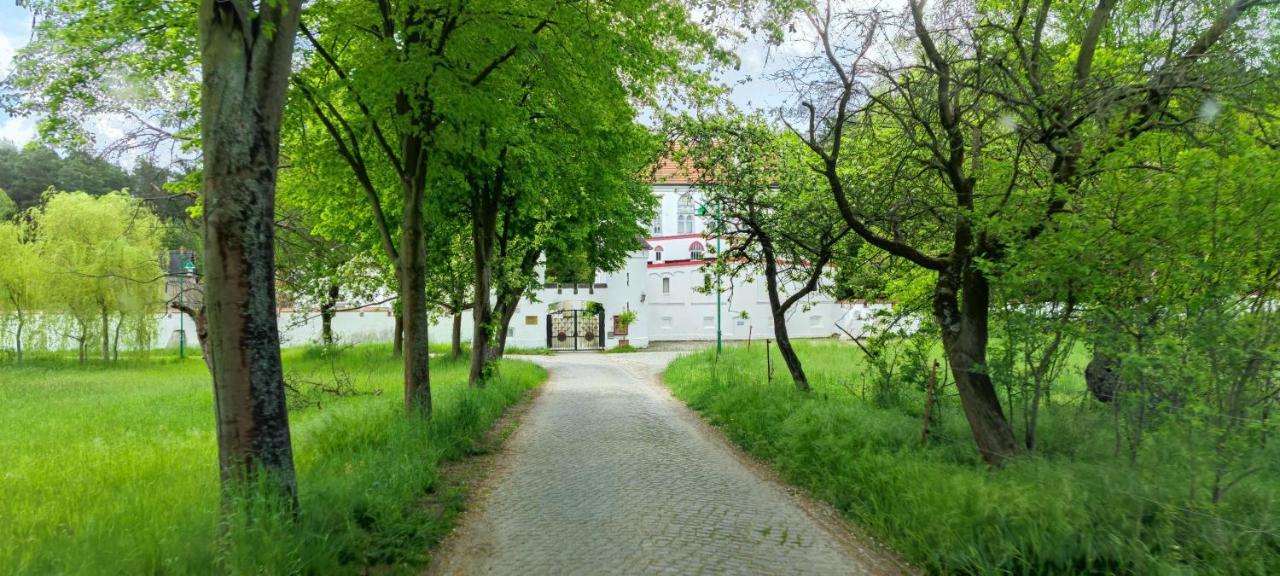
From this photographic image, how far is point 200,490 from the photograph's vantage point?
214 inches

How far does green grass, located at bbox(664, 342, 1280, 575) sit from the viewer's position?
3768mm

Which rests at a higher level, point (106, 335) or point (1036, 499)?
point (106, 335)

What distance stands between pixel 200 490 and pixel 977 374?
7.36 m

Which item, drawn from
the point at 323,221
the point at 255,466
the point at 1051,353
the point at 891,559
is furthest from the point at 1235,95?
the point at 323,221

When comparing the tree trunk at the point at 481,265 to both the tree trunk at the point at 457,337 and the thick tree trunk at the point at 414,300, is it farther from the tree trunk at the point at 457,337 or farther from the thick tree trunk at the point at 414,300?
the tree trunk at the point at 457,337

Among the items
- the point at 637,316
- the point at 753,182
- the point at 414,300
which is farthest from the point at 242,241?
the point at 637,316

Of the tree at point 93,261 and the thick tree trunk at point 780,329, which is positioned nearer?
the thick tree trunk at point 780,329

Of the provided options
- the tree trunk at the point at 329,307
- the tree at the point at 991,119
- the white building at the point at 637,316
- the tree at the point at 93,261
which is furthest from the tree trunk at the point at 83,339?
the tree at the point at 991,119

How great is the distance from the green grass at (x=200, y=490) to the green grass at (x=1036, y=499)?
3780 millimetres

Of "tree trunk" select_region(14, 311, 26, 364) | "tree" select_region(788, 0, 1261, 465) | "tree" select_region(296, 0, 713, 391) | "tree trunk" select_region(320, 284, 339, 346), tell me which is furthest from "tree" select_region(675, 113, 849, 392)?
"tree trunk" select_region(14, 311, 26, 364)

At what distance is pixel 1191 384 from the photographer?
4.17 metres

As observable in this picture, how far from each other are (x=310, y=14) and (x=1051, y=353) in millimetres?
8660

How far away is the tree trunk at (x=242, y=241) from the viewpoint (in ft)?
13.6

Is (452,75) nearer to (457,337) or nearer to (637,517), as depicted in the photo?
(637,517)
